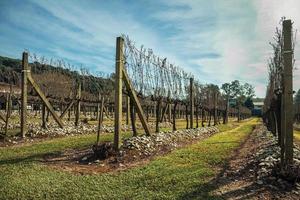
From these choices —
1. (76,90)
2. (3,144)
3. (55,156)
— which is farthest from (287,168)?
(76,90)

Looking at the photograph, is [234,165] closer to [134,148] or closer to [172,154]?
[172,154]

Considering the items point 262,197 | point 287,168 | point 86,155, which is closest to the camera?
point 262,197

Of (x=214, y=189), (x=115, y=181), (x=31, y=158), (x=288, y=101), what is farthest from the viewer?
(x=31, y=158)

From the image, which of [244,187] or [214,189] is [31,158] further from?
[244,187]

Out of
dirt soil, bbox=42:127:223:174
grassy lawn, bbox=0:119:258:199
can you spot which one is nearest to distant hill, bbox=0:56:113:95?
dirt soil, bbox=42:127:223:174

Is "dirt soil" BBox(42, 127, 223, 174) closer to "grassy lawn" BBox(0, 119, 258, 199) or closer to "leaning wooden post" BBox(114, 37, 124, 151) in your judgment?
"grassy lawn" BBox(0, 119, 258, 199)

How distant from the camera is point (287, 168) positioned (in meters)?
6.72

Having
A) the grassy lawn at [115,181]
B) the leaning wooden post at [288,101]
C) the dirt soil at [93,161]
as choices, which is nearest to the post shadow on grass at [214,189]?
the grassy lawn at [115,181]

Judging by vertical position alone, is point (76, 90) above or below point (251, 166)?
above

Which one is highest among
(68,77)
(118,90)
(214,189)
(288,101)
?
(68,77)

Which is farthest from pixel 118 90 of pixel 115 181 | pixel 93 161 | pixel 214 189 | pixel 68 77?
pixel 68 77

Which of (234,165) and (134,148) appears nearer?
(234,165)

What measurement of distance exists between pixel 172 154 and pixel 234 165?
6.54ft

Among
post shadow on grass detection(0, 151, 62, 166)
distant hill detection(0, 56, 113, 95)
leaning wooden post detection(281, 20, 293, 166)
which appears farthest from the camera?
distant hill detection(0, 56, 113, 95)
